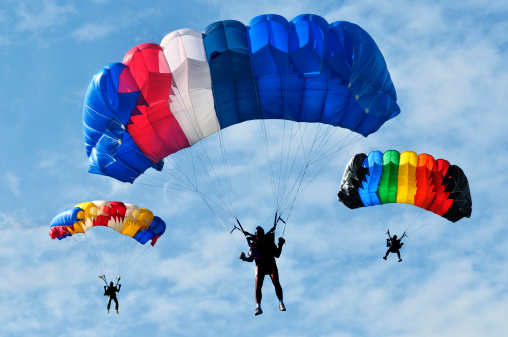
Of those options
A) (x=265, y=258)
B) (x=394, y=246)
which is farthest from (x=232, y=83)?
(x=394, y=246)

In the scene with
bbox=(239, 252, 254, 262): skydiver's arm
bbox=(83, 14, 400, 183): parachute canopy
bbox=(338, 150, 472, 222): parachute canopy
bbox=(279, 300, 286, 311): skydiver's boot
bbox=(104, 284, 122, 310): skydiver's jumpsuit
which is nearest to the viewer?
bbox=(279, 300, 286, 311): skydiver's boot

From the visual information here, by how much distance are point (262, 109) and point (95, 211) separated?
926cm

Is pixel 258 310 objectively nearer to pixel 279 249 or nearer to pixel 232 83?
pixel 279 249

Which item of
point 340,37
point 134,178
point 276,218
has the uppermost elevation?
point 340,37

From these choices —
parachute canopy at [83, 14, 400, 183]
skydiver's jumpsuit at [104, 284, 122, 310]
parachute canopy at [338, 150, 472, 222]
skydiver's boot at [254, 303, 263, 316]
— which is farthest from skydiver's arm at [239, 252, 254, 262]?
skydiver's jumpsuit at [104, 284, 122, 310]

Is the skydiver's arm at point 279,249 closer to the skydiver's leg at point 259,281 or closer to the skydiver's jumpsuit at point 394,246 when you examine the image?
the skydiver's leg at point 259,281

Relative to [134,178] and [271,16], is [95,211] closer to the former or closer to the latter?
[134,178]

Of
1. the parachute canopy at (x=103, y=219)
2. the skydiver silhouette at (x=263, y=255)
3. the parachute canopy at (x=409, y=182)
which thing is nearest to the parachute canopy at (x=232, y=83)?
the skydiver silhouette at (x=263, y=255)

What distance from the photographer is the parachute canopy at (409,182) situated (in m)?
28.4

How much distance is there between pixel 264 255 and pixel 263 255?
2cm

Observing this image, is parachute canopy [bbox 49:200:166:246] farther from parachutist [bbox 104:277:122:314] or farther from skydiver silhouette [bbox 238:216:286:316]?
skydiver silhouette [bbox 238:216:286:316]

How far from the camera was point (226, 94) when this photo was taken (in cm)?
2198

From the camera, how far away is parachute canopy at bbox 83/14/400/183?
21281 mm

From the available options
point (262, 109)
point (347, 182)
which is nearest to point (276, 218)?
point (262, 109)
